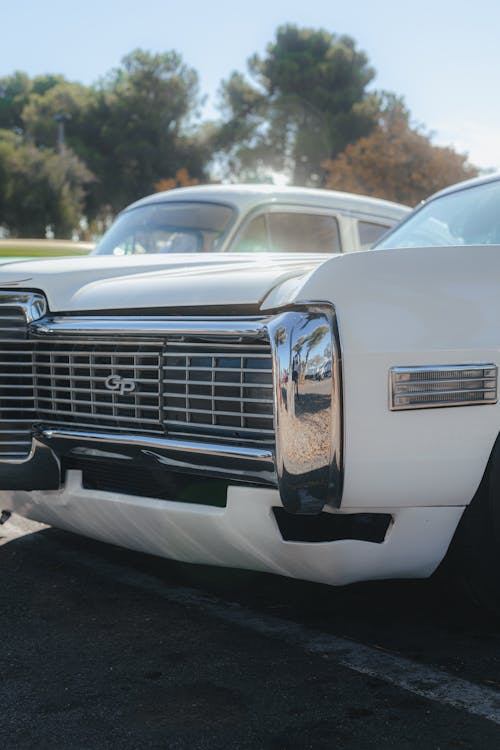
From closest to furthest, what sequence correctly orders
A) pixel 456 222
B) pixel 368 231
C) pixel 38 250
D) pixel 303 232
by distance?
pixel 456 222
pixel 303 232
pixel 368 231
pixel 38 250

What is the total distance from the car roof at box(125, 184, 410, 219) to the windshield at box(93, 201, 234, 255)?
0.30ft

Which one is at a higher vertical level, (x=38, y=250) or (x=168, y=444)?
(x=38, y=250)

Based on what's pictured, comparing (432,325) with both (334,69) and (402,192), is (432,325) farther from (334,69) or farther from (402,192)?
(334,69)

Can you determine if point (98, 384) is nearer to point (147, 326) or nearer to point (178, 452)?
point (147, 326)

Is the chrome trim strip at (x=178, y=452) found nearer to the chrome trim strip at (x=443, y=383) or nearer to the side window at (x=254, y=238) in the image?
the chrome trim strip at (x=443, y=383)

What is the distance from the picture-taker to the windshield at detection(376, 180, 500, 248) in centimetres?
374

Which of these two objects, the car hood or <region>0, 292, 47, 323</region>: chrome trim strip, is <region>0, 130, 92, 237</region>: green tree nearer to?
the car hood

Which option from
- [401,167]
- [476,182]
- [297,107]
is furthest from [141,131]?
[476,182]

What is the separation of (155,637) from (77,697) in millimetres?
490

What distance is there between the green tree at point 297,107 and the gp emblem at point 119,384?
153ft

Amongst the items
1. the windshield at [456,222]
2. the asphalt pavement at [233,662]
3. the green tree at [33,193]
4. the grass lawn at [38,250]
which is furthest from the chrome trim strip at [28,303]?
the green tree at [33,193]

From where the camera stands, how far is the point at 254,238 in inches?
254

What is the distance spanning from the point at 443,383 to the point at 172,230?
392 centimetres

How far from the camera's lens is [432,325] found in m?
2.58
